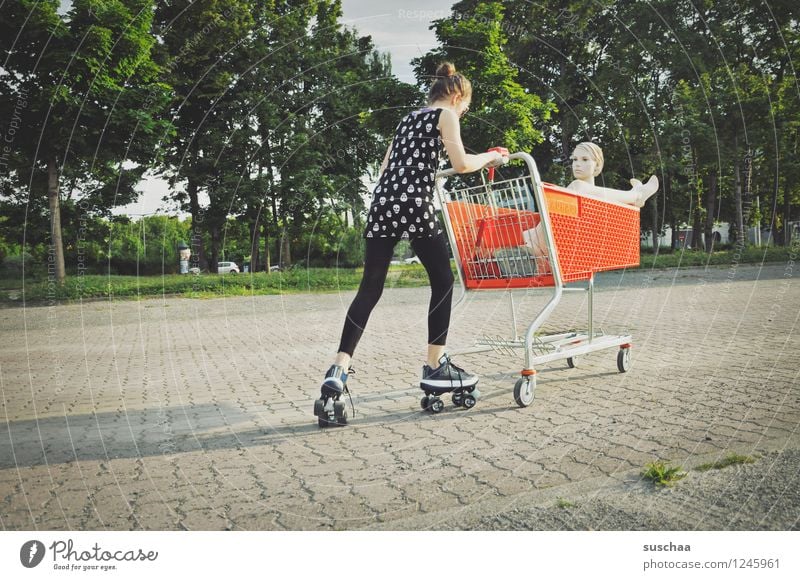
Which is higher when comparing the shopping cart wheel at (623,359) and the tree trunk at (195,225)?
the tree trunk at (195,225)

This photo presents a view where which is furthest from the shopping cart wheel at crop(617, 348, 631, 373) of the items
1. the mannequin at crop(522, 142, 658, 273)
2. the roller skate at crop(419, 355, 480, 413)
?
the roller skate at crop(419, 355, 480, 413)

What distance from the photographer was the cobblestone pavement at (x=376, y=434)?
263 cm

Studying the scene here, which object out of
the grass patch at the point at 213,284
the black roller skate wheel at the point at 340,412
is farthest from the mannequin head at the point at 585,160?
the grass patch at the point at 213,284

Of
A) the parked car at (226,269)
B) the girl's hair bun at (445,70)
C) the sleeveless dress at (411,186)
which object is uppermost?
the girl's hair bun at (445,70)

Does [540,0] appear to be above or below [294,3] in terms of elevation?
above

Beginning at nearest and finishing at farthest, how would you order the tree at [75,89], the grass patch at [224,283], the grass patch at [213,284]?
1. the tree at [75,89]
2. the grass patch at [224,283]
3. the grass patch at [213,284]

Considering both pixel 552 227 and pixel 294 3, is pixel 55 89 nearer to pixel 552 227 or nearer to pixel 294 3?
pixel 294 3

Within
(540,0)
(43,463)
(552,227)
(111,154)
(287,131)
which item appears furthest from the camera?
(540,0)

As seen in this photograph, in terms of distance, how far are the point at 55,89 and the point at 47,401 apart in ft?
8.72

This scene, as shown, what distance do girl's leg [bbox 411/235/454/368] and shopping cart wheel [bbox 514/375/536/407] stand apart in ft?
1.83

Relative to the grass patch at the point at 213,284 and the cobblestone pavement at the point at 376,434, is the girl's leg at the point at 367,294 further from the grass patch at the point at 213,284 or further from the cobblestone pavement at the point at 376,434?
the grass patch at the point at 213,284
